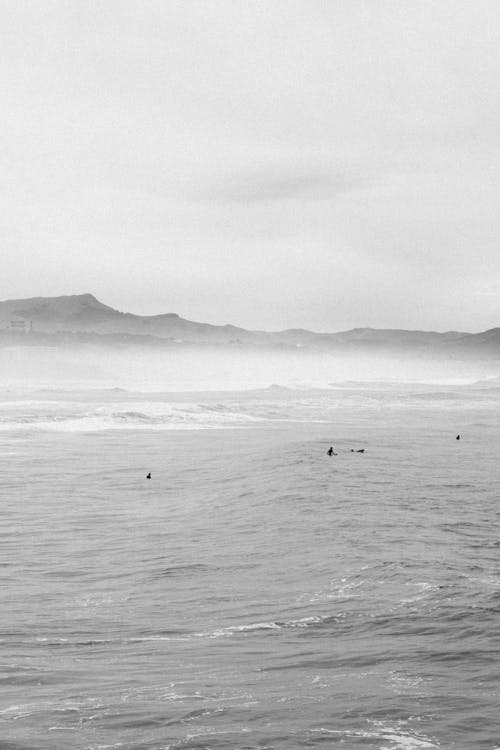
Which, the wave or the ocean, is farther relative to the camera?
the wave

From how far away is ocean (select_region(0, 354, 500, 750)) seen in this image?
7.38 m

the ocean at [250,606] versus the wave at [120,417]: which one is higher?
the wave at [120,417]

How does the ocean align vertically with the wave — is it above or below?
below

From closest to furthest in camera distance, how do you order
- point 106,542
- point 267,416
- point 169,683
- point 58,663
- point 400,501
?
point 169,683 → point 58,663 → point 106,542 → point 400,501 → point 267,416

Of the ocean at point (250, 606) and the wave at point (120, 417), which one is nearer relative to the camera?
the ocean at point (250, 606)

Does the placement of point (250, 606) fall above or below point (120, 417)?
below

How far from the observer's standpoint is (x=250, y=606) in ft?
36.8

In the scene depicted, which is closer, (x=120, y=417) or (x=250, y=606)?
(x=250, y=606)

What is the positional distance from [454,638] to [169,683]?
355 centimetres

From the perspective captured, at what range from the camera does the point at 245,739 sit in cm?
698

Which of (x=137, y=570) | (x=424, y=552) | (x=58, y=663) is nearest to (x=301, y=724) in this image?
(x=58, y=663)

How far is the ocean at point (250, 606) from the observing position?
24.2 ft

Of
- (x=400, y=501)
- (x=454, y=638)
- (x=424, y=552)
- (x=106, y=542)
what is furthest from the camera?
(x=400, y=501)

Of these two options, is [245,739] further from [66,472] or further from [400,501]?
[66,472]
